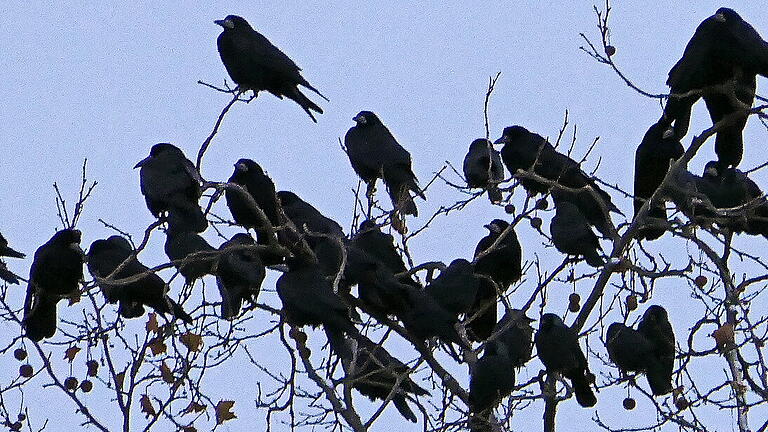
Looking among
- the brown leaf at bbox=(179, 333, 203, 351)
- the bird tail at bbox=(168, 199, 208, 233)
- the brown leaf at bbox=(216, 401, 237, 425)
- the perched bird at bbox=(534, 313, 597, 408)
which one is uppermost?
the bird tail at bbox=(168, 199, 208, 233)

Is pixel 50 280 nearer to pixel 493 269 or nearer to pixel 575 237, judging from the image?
pixel 493 269

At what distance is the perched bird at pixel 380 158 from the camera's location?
33.1 feet

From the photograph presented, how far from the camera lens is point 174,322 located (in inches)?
277

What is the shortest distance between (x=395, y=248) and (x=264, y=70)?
5.89ft

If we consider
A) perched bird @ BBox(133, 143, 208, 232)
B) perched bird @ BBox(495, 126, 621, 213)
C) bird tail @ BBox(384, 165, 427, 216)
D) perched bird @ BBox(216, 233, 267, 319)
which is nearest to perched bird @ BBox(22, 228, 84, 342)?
perched bird @ BBox(133, 143, 208, 232)

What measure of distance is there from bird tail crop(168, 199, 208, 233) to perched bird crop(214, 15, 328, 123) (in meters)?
1.19

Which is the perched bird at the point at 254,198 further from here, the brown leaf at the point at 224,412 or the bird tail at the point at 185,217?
the brown leaf at the point at 224,412

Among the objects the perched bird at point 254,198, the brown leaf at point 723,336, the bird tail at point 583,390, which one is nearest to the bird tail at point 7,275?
the perched bird at point 254,198

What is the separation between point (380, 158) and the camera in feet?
33.5

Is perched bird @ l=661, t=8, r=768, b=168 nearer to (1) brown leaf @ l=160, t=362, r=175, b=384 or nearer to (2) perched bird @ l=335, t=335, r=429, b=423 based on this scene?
(2) perched bird @ l=335, t=335, r=429, b=423

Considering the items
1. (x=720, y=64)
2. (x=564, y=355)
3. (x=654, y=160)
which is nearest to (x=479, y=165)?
(x=654, y=160)

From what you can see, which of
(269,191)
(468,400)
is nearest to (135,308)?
(269,191)

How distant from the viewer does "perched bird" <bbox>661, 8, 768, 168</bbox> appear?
739 centimetres

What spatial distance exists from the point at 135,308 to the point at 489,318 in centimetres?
236
